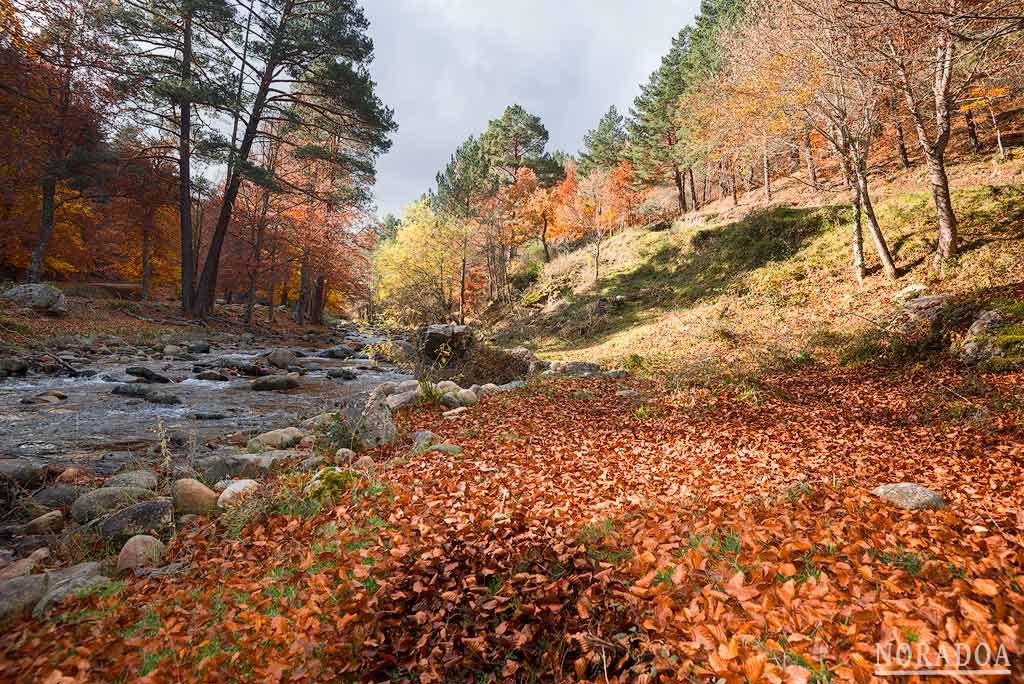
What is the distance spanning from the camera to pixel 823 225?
18.2 m

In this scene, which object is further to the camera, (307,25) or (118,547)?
(307,25)

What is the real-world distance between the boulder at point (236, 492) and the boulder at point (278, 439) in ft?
6.68

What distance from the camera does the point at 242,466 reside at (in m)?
6.21

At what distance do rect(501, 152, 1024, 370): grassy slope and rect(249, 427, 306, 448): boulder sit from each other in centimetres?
872

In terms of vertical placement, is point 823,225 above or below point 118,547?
above

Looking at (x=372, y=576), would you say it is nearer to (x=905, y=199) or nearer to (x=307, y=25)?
(x=905, y=199)

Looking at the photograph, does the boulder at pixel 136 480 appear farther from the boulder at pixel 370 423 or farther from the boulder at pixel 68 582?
the boulder at pixel 370 423

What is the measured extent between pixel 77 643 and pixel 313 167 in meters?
31.4

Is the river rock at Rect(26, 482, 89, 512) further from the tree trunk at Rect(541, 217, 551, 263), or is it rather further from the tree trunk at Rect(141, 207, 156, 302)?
the tree trunk at Rect(541, 217, 551, 263)

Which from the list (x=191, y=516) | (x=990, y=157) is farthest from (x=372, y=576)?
(x=990, y=157)

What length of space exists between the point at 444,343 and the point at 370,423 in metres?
6.01

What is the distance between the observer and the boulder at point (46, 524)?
4.86 meters

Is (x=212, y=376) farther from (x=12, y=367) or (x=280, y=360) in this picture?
(x=12, y=367)

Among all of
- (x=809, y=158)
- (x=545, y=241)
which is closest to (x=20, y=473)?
(x=809, y=158)
